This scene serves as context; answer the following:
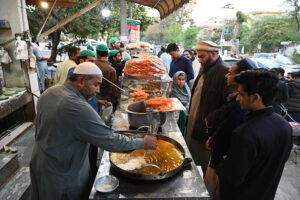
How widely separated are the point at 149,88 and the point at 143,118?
141cm

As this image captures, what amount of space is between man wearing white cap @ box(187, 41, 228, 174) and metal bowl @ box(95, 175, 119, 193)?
159cm

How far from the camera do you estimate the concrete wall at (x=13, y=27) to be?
461 centimetres

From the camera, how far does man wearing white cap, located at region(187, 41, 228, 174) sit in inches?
107

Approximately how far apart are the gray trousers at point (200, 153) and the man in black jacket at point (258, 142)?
1.34m

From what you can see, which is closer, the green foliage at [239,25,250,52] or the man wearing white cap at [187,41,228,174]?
the man wearing white cap at [187,41,228,174]

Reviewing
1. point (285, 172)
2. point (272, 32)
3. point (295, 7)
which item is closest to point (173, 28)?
point (272, 32)

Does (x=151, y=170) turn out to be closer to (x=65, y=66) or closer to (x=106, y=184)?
(x=106, y=184)

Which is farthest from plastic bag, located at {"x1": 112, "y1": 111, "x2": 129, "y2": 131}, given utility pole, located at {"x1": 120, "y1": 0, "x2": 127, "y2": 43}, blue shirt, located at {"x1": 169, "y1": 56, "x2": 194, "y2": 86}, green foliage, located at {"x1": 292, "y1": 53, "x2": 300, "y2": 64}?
green foliage, located at {"x1": 292, "y1": 53, "x2": 300, "y2": 64}

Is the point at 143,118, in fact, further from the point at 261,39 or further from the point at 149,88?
the point at 261,39

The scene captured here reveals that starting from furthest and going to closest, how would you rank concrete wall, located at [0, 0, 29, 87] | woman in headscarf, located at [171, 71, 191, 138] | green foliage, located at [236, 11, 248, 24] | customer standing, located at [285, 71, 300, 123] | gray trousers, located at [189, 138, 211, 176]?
green foliage, located at [236, 11, 248, 24] → customer standing, located at [285, 71, 300, 123] → concrete wall, located at [0, 0, 29, 87] → woman in headscarf, located at [171, 71, 191, 138] → gray trousers, located at [189, 138, 211, 176]

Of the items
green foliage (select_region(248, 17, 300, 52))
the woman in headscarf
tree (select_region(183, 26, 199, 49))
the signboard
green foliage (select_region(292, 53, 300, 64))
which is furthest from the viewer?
tree (select_region(183, 26, 199, 49))

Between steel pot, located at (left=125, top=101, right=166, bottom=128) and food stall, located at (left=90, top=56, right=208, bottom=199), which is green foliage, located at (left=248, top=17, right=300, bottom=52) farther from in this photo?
food stall, located at (left=90, top=56, right=208, bottom=199)

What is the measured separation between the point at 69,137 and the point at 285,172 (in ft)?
14.4

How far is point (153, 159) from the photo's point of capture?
201cm
